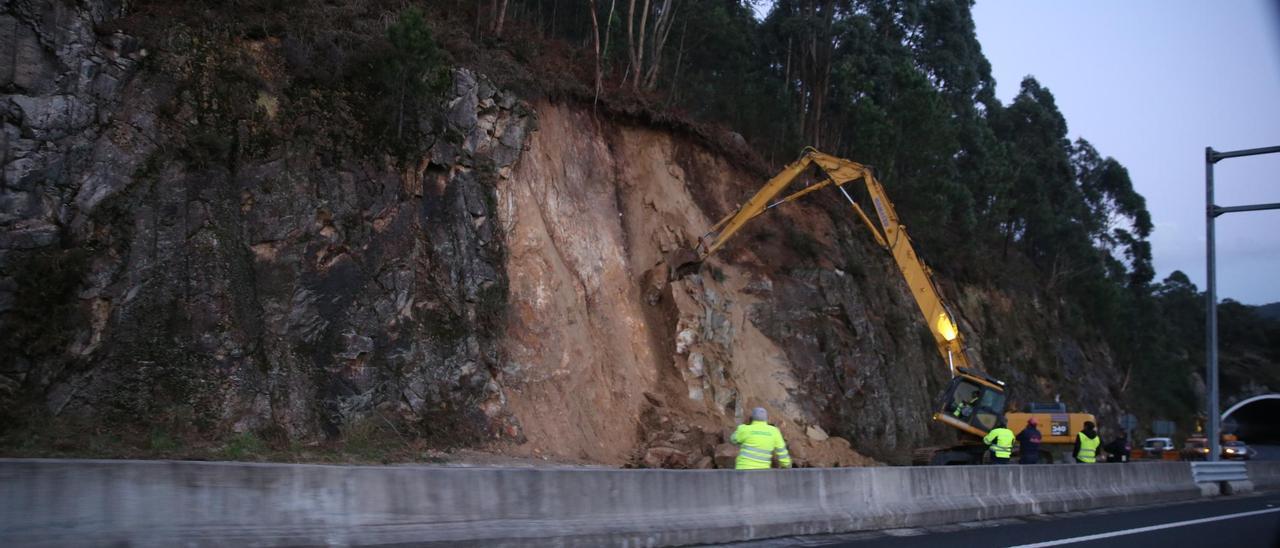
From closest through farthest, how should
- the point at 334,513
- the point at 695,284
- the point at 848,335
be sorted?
the point at 334,513 → the point at 695,284 → the point at 848,335

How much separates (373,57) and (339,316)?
5.78m

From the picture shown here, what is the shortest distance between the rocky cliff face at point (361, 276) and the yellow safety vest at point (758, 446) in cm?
887

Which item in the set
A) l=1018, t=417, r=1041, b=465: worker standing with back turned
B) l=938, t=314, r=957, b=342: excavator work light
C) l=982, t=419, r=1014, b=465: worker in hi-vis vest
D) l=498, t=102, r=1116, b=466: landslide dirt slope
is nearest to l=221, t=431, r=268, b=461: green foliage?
l=498, t=102, r=1116, b=466: landslide dirt slope

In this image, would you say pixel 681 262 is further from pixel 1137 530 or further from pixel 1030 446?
pixel 1137 530

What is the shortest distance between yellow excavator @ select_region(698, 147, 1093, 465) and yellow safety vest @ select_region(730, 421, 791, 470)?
10.8m

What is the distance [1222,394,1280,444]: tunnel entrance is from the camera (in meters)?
62.6

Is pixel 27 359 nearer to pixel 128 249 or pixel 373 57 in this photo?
pixel 128 249

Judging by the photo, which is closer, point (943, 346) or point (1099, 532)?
point (1099, 532)

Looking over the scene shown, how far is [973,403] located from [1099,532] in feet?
28.6

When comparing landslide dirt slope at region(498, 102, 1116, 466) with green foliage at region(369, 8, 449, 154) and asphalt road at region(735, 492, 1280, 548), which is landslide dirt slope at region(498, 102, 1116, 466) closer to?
green foliage at region(369, 8, 449, 154)

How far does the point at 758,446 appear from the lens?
12062mm

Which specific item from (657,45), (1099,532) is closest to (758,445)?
(1099,532)

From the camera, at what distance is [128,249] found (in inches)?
695

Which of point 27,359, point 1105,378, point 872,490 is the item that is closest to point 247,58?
point 27,359
